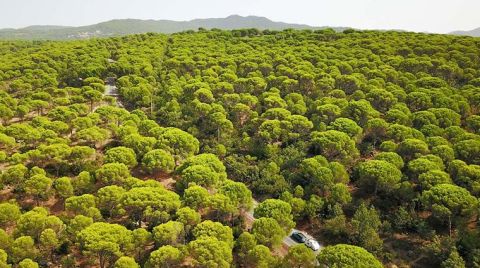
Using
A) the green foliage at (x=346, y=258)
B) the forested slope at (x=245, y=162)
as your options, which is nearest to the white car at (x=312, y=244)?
the forested slope at (x=245, y=162)

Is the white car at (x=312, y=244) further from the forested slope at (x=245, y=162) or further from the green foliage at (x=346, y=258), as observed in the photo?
the green foliage at (x=346, y=258)

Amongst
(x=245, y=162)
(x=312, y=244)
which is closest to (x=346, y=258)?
(x=312, y=244)

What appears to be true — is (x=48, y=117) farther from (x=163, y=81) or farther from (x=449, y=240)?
(x=449, y=240)

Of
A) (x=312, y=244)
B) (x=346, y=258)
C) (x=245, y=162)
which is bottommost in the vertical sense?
(x=312, y=244)

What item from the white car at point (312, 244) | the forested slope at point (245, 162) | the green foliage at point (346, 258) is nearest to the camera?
the green foliage at point (346, 258)

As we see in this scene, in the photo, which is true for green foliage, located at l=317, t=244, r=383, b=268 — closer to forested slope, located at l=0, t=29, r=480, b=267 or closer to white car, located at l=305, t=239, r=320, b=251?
forested slope, located at l=0, t=29, r=480, b=267

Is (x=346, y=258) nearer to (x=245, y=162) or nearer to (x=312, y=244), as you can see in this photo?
(x=312, y=244)

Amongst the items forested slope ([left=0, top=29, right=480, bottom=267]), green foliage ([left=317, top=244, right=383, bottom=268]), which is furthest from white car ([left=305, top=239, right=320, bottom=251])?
green foliage ([left=317, top=244, right=383, bottom=268])

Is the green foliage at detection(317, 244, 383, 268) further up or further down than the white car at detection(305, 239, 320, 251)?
further up

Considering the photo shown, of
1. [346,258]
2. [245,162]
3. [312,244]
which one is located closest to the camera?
[346,258]
